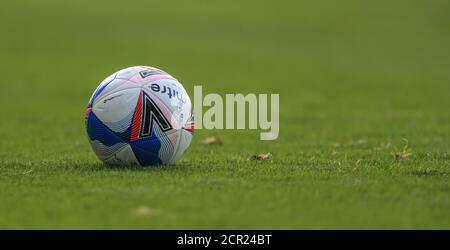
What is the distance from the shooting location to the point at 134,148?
10094 millimetres

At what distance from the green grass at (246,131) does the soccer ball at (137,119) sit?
27cm

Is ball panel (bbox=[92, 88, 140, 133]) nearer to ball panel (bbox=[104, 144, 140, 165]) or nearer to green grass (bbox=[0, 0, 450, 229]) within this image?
ball panel (bbox=[104, 144, 140, 165])

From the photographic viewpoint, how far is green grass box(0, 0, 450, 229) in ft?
26.2

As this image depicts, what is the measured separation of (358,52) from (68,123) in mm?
25032

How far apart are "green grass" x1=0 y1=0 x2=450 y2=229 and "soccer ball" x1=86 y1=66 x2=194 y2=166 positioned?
271mm

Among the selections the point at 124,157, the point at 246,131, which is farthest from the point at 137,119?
the point at 246,131

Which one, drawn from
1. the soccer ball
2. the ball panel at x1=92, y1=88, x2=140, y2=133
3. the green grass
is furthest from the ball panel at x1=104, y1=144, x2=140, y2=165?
the ball panel at x1=92, y1=88, x2=140, y2=133

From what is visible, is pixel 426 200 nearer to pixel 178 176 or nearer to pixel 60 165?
pixel 178 176

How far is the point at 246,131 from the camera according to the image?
17.6 metres

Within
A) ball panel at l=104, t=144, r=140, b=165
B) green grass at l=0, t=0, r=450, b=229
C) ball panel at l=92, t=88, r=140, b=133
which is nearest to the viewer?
green grass at l=0, t=0, r=450, b=229

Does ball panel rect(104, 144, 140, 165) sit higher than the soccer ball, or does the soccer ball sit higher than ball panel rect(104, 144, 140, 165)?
the soccer ball

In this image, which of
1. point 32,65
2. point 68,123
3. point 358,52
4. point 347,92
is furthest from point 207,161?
point 358,52

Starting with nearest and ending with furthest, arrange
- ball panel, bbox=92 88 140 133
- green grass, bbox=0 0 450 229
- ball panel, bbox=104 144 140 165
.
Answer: green grass, bbox=0 0 450 229 < ball panel, bbox=92 88 140 133 < ball panel, bbox=104 144 140 165

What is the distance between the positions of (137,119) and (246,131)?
782 cm
